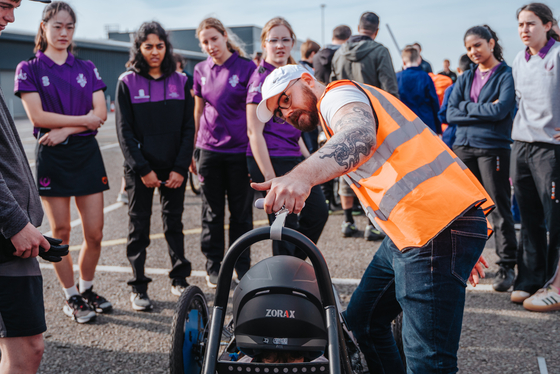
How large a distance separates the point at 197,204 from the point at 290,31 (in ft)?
13.9

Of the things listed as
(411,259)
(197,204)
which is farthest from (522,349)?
(197,204)

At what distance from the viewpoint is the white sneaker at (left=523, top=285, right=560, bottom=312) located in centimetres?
374

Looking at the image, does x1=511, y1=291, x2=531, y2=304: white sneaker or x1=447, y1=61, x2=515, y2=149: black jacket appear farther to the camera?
x1=447, y1=61, x2=515, y2=149: black jacket

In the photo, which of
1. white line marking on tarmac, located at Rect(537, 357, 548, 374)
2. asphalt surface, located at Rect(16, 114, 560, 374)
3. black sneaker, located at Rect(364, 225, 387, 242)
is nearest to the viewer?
white line marking on tarmac, located at Rect(537, 357, 548, 374)

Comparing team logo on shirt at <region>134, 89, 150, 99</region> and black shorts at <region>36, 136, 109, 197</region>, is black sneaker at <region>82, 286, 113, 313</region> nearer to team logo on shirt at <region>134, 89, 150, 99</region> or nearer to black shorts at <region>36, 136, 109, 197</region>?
black shorts at <region>36, 136, 109, 197</region>

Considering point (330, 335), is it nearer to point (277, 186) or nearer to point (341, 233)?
point (277, 186)

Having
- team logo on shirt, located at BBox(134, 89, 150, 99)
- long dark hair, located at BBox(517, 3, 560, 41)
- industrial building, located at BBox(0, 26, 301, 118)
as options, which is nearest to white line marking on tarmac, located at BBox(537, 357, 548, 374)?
long dark hair, located at BBox(517, 3, 560, 41)

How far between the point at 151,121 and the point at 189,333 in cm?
202

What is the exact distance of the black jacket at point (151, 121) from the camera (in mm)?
3963

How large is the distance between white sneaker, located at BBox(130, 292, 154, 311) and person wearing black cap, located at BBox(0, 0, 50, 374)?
1.86m

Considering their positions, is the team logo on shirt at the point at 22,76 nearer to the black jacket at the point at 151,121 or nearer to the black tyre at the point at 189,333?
the black jacket at the point at 151,121

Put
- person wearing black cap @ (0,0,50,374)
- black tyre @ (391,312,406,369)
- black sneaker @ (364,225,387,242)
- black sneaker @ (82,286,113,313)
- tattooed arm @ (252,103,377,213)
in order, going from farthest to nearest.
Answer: black sneaker @ (364,225,387,242) → black sneaker @ (82,286,113,313) → black tyre @ (391,312,406,369) → person wearing black cap @ (0,0,50,374) → tattooed arm @ (252,103,377,213)

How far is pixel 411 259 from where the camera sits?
6.13ft

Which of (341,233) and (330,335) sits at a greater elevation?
(330,335)
